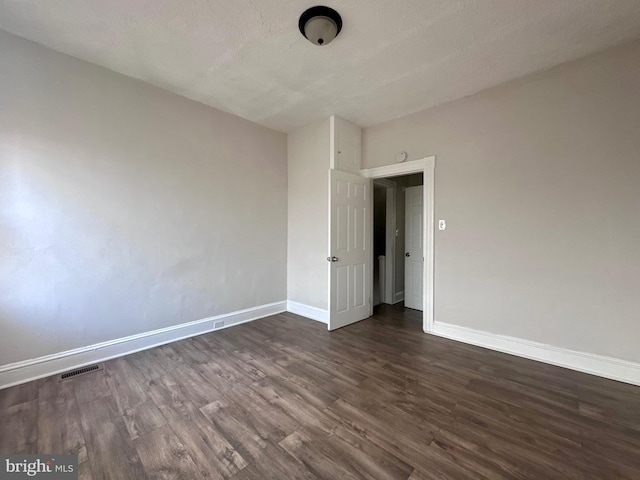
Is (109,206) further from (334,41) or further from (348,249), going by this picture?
(348,249)

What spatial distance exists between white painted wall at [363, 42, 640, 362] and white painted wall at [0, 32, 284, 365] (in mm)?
1862

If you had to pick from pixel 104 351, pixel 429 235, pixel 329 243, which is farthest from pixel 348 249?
pixel 104 351

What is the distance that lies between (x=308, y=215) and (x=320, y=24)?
2534 mm

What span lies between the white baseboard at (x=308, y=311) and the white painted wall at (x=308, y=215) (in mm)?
53

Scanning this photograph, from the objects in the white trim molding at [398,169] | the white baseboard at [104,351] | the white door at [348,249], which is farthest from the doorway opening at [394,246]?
the white baseboard at [104,351]

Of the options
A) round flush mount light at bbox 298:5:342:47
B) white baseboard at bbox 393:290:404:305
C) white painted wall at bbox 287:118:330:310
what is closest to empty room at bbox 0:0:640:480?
round flush mount light at bbox 298:5:342:47

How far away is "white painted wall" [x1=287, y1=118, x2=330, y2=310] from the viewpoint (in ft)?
13.0

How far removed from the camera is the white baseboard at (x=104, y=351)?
2307 mm

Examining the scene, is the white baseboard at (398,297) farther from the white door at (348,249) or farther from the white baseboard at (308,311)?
the white baseboard at (308,311)

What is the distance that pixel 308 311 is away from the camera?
417cm

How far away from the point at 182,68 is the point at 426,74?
8.29 ft

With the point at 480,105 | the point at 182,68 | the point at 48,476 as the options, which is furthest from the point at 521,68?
the point at 48,476

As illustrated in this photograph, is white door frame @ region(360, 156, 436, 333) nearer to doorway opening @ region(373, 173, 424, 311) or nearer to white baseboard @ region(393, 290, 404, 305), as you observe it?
doorway opening @ region(373, 173, 424, 311)

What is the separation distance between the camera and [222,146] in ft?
11.9
